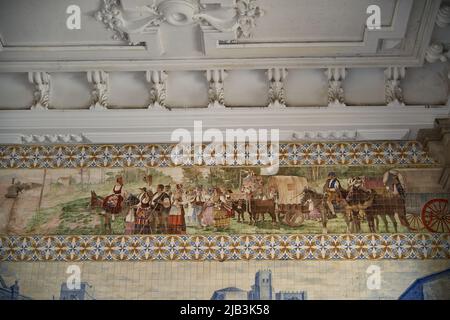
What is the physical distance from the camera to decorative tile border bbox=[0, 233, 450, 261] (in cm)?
866

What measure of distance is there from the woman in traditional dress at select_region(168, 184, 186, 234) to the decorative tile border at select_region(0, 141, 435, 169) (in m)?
0.45

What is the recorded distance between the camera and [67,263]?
343 inches

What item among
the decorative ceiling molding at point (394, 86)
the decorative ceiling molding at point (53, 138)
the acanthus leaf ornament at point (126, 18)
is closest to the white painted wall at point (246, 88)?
the acanthus leaf ornament at point (126, 18)

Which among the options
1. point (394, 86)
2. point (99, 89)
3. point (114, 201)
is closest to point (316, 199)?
point (394, 86)

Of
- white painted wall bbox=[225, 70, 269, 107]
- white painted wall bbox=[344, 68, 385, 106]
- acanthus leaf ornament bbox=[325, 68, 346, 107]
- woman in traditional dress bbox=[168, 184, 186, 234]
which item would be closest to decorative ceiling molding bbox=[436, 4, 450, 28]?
white painted wall bbox=[344, 68, 385, 106]

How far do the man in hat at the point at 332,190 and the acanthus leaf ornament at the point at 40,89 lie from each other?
157 inches

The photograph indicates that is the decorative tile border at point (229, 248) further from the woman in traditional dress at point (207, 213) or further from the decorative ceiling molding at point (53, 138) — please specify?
the decorative ceiling molding at point (53, 138)

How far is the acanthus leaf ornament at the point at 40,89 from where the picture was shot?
9.16 m

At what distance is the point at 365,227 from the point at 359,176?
764 mm

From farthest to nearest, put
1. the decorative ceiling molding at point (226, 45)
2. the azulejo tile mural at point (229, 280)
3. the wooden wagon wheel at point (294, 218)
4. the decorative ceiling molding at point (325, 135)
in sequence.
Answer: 1. the decorative ceiling molding at point (325, 135)
2. the wooden wagon wheel at point (294, 218)
3. the azulejo tile mural at point (229, 280)
4. the decorative ceiling molding at point (226, 45)

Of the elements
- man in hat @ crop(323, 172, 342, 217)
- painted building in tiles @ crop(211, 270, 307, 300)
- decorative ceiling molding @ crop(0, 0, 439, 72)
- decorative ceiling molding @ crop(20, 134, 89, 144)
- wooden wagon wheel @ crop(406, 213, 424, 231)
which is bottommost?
painted building in tiles @ crop(211, 270, 307, 300)

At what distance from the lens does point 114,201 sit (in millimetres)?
9188

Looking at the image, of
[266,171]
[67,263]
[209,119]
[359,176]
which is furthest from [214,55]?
[67,263]

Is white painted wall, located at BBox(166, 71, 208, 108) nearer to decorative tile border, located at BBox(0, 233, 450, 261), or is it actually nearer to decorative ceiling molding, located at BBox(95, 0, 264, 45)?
decorative ceiling molding, located at BBox(95, 0, 264, 45)
